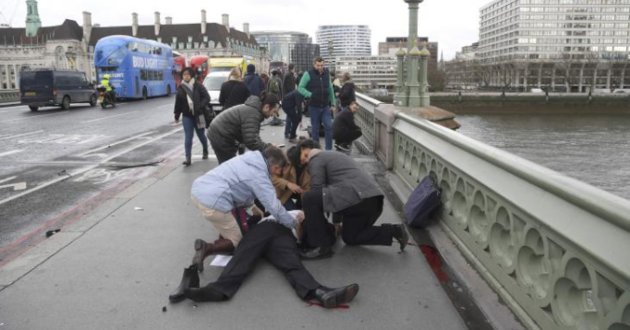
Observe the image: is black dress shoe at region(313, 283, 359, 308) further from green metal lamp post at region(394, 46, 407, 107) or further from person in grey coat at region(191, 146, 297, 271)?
green metal lamp post at region(394, 46, 407, 107)

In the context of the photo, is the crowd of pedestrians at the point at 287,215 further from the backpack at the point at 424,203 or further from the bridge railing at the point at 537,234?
the bridge railing at the point at 537,234

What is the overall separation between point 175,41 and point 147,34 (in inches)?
283

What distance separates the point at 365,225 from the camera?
506cm

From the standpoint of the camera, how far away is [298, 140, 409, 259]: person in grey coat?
15.7ft

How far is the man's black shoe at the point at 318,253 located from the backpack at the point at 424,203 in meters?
1.14

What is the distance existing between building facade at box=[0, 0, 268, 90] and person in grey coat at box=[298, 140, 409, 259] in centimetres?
12423

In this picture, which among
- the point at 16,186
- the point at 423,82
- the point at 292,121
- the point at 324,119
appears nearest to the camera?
the point at 16,186

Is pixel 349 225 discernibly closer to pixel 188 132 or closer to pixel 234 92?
pixel 234 92

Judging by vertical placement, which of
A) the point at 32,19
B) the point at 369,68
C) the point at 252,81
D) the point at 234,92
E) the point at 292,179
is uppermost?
the point at 32,19

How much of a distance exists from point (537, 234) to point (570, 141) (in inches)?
1911

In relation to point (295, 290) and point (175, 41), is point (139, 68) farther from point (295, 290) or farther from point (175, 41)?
point (175, 41)

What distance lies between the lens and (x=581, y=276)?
266 centimetres

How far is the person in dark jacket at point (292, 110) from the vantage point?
42.4 ft

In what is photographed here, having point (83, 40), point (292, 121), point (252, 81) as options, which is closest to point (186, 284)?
point (292, 121)
